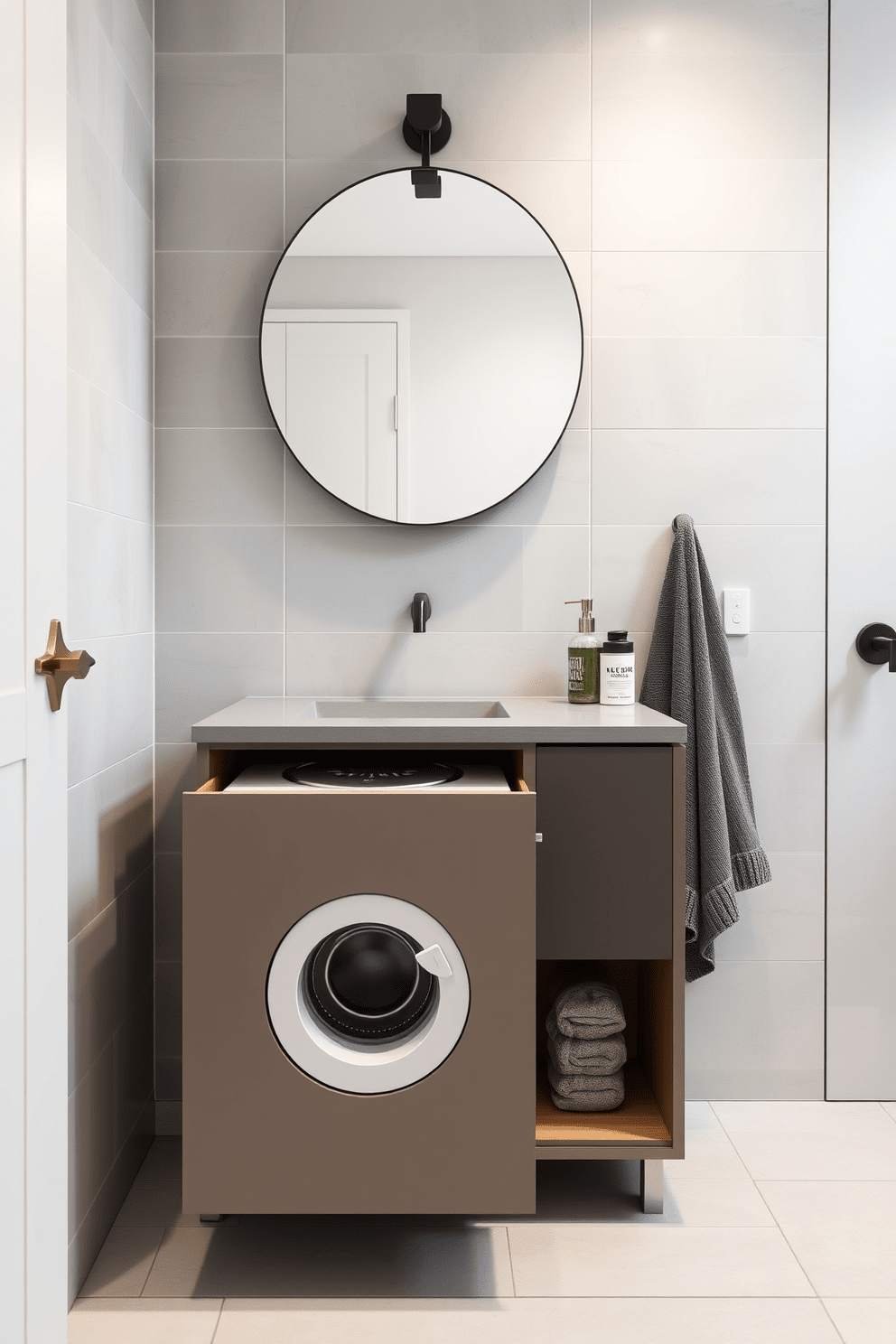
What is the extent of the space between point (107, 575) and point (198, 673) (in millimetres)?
394

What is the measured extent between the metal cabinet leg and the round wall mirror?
1266mm

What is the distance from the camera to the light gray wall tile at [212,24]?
2088mm

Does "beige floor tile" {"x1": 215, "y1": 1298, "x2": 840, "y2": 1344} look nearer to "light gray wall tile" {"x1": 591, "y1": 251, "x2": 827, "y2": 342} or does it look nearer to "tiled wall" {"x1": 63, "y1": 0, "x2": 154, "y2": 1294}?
"tiled wall" {"x1": 63, "y1": 0, "x2": 154, "y2": 1294}

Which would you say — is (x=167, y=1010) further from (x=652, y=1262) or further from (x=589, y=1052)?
(x=652, y=1262)

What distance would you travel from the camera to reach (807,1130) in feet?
6.77

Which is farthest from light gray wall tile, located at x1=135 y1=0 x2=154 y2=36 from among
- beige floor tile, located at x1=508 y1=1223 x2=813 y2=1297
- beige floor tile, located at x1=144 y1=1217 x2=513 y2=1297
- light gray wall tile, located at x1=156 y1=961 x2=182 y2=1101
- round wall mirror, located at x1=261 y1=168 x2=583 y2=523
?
beige floor tile, located at x1=508 y1=1223 x2=813 y2=1297

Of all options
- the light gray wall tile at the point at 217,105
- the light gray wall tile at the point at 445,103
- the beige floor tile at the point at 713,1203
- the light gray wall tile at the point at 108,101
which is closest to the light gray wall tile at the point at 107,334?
the light gray wall tile at the point at 108,101

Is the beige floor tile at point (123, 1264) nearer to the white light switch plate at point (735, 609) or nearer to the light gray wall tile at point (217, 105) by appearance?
the white light switch plate at point (735, 609)

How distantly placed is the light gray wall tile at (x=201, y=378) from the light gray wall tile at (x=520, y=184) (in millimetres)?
275

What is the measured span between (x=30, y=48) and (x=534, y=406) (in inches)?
47.8

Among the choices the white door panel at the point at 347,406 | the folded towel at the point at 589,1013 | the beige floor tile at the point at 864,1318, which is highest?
the white door panel at the point at 347,406

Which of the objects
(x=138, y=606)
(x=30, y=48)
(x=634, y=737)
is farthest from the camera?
(x=138, y=606)

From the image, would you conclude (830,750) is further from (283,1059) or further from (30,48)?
(30,48)

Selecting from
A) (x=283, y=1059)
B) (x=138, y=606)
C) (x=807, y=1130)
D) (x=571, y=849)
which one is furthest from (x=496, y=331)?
(x=807, y=1130)
